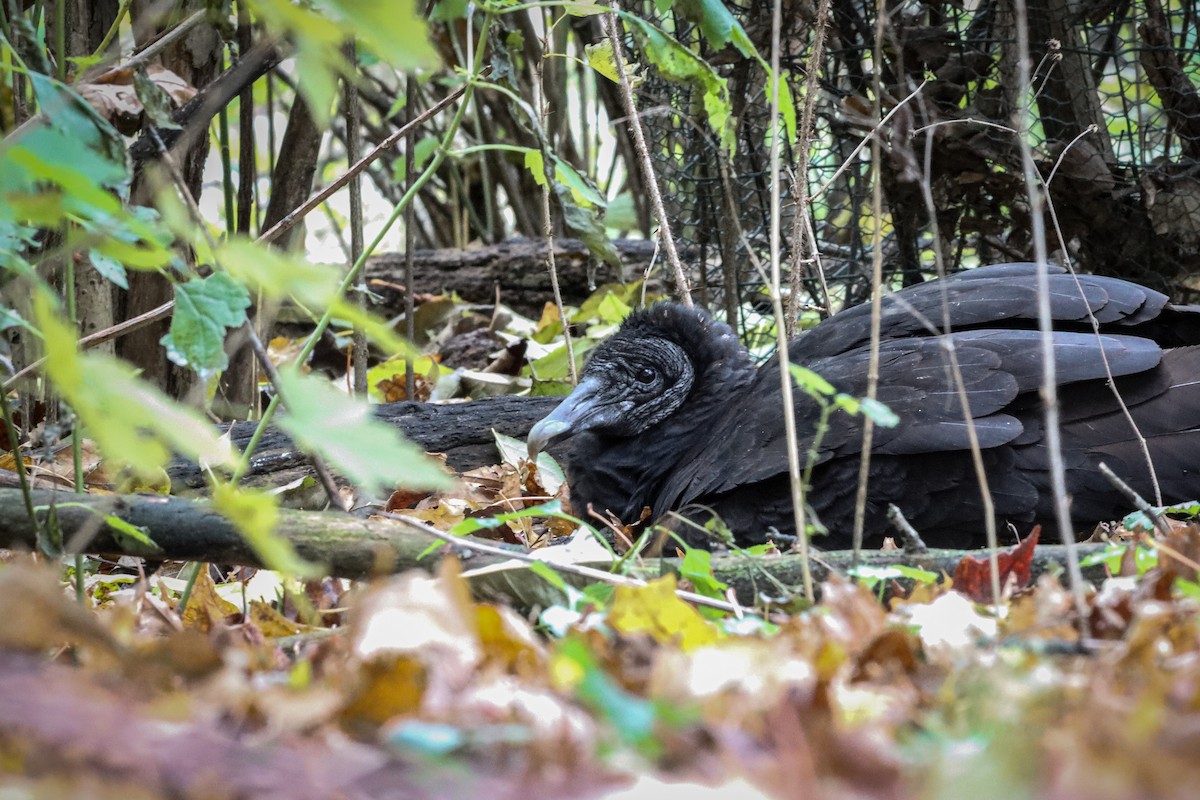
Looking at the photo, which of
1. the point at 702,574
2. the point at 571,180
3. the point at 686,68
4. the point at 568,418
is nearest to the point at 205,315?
the point at 702,574

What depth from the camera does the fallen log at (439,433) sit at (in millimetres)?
3832

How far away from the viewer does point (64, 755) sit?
3.28 ft

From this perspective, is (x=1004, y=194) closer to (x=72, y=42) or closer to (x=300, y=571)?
(x=72, y=42)

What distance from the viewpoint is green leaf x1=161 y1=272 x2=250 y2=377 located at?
175cm

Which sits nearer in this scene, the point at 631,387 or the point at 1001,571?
the point at 1001,571

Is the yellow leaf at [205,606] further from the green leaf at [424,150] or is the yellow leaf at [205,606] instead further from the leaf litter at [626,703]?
the green leaf at [424,150]

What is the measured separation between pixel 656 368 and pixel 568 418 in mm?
396

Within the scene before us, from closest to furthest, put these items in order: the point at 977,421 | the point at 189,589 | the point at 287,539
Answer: the point at 287,539
the point at 189,589
the point at 977,421

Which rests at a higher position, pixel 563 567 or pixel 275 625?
pixel 563 567

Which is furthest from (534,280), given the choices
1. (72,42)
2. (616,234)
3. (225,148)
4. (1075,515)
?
(1075,515)

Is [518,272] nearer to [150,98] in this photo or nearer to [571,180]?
[571,180]

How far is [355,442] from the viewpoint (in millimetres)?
1139

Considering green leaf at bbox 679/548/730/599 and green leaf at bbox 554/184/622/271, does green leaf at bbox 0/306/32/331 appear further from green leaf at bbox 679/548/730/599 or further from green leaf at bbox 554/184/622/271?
green leaf at bbox 554/184/622/271

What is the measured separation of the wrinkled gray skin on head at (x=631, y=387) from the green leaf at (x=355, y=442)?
2606mm
